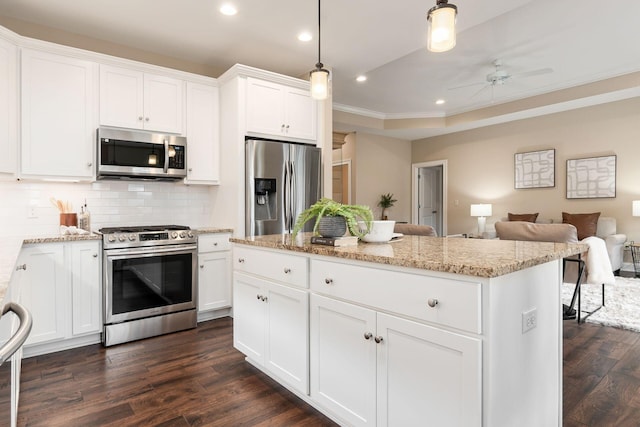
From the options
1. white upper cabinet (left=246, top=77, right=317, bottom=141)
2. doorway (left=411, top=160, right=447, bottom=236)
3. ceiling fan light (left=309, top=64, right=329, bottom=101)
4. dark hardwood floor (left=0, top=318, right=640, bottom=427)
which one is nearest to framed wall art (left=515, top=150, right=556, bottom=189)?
doorway (left=411, top=160, right=447, bottom=236)

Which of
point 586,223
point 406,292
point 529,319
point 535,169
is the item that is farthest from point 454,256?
point 535,169

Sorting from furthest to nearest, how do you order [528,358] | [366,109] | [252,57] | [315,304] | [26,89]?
[366,109], [252,57], [26,89], [315,304], [528,358]

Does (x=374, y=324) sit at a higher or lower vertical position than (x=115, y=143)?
lower

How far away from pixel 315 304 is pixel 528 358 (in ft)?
3.13

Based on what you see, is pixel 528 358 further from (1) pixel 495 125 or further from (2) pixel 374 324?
(1) pixel 495 125

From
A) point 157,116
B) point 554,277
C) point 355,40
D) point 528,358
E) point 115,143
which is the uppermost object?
point 355,40

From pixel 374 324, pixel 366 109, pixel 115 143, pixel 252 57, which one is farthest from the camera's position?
pixel 366 109

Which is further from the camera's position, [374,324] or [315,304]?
[315,304]

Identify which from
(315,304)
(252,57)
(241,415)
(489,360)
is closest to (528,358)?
(489,360)

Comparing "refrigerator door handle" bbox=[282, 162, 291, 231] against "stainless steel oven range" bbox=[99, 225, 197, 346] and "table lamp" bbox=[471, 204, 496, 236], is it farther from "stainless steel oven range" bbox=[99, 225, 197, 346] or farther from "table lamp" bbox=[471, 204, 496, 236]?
"table lamp" bbox=[471, 204, 496, 236]

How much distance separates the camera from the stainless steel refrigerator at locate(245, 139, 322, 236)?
3613 millimetres

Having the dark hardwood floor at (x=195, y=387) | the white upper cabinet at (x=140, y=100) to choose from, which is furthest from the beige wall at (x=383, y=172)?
the dark hardwood floor at (x=195, y=387)

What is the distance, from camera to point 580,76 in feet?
17.4

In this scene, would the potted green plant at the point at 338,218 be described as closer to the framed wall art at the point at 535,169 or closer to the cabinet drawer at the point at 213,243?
the cabinet drawer at the point at 213,243
